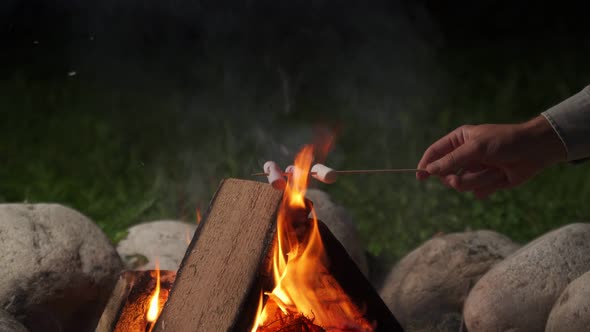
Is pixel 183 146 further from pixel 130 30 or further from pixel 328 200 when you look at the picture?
pixel 328 200

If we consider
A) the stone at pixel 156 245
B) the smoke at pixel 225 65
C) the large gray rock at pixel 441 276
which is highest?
the smoke at pixel 225 65

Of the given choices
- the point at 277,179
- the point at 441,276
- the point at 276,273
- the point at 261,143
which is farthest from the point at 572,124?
the point at 261,143

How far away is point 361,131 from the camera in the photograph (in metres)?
8.64

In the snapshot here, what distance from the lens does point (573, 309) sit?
3469mm

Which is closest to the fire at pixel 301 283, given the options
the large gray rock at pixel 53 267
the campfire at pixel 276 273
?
the campfire at pixel 276 273

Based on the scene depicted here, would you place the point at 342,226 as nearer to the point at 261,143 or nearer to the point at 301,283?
the point at 261,143

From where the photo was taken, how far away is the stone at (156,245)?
181 inches

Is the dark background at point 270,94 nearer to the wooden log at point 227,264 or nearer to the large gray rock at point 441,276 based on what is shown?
the large gray rock at point 441,276

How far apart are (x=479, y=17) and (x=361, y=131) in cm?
381

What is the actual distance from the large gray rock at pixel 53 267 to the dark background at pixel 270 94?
7.46ft

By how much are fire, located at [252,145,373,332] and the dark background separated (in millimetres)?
3570

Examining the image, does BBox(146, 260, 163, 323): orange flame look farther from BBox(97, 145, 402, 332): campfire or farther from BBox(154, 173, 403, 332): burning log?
BBox(154, 173, 403, 332): burning log

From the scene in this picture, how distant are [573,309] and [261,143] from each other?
3.10 m

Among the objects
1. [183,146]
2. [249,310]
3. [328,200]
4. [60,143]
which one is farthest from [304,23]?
[249,310]
